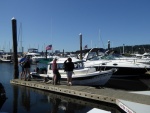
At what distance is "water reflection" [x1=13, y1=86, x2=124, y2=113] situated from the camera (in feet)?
34.1

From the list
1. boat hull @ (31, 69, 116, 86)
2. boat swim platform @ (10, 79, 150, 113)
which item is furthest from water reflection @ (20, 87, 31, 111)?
boat hull @ (31, 69, 116, 86)

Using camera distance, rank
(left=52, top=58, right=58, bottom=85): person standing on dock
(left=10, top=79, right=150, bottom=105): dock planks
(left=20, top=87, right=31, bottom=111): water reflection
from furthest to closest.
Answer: (left=52, top=58, right=58, bottom=85): person standing on dock → (left=20, top=87, right=31, bottom=111): water reflection → (left=10, top=79, right=150, bottom=105): dock planks

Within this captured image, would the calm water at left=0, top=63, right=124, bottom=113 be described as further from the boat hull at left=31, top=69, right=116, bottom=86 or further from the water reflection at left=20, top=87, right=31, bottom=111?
the boat hull at left=31, top=69, right=116, bottom=86

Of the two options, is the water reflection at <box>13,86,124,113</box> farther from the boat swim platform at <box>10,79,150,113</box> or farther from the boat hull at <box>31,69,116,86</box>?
the boat hull at <box>31,69,116,86</box>

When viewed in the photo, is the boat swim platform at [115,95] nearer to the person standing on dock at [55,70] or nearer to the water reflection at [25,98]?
the person standing on dock at [55,70]

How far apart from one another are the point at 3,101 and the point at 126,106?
6586 millimetres

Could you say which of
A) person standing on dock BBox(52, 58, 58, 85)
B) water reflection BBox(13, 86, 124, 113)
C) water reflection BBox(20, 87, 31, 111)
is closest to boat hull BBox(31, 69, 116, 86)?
person standing on dock BBox(52, 58, 58, 85)

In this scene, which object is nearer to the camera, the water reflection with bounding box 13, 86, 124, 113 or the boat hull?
the water reflection with bounding box 13, 86, 124, 113

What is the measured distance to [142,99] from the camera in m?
9.98

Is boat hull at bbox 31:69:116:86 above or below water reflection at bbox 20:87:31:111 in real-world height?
above

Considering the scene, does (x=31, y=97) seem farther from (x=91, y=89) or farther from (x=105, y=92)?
(x=105, y=92)

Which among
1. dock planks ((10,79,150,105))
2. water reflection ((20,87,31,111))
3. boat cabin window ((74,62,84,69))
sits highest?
boat cabin window ((74,62,84,69))

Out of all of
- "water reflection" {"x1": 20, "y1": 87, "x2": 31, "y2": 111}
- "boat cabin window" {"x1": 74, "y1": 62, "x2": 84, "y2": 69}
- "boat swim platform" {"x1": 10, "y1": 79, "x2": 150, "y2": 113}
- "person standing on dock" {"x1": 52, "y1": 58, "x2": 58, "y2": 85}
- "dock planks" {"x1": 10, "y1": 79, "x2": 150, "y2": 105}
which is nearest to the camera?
"boat swim platform" {"x1": 10, "y1": 79, "x2": 150, "y2": 113}

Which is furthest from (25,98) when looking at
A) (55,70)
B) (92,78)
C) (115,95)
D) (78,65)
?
(115,95)
